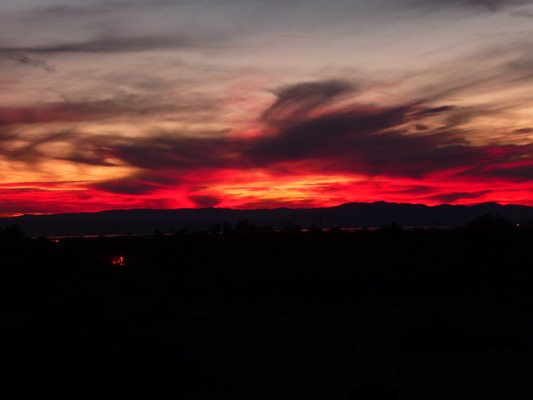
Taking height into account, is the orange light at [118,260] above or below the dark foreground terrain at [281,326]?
above

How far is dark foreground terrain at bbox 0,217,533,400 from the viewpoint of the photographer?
9.19 metres

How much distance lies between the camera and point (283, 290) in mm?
25531

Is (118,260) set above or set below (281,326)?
above

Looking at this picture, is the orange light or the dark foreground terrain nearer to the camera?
the dark foreground terrain

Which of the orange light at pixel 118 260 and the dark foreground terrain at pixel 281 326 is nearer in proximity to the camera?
the dark foreground terrain at pixel 281 326

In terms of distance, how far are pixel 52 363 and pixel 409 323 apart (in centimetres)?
1044

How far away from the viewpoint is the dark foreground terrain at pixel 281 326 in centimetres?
919

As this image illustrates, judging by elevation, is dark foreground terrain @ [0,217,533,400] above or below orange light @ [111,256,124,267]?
below

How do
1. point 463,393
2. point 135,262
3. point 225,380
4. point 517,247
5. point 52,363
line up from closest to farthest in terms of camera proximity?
point 52,363 → point 463,393 → point 225,380 → point 517,247 → point 135,262

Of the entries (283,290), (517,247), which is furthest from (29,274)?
(517,247)

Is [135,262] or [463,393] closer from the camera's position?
[463,393]

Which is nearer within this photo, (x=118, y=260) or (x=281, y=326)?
(x=281, y=326)

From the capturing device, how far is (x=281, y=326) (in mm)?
17234

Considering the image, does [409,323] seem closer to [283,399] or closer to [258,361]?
[258,361]
